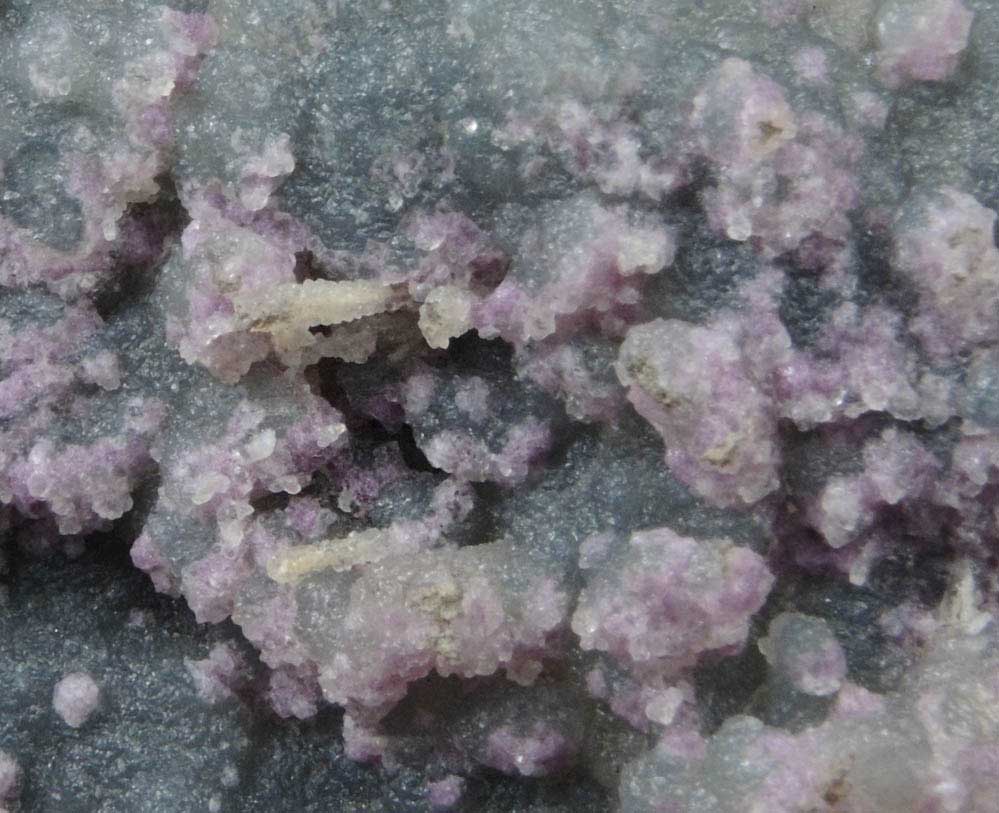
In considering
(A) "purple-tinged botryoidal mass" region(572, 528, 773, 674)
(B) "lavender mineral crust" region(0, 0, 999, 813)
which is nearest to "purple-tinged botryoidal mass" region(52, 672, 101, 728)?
(B) "lavender mineral crust" region(0, 0, 999, 813)

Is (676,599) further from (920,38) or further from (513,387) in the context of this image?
(920,38)

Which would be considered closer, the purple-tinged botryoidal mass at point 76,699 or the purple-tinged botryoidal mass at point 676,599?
the purple-tinged botryoidal mass at point 676,599

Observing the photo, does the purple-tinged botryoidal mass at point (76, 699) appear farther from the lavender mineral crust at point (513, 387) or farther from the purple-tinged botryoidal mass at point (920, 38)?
the purple-tinged botryoidal mass at point (920, 38)

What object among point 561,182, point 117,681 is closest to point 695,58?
point 561,182

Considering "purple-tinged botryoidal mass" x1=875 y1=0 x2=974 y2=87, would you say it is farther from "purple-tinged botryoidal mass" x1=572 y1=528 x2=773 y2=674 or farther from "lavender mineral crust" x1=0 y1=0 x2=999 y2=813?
"purple-tinged botryoidal mass" x1=572 y1=528 x2=773 y2=674

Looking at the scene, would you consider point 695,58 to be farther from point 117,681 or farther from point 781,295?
point 117,681

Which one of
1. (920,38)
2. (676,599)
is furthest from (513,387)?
(920,38)

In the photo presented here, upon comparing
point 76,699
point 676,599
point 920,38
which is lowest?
point 76,699

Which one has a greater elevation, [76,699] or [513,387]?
[513,387]

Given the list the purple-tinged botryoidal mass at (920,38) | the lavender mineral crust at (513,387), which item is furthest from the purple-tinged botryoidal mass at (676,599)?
the purple-tinged botryoidal mass at (920,38)
